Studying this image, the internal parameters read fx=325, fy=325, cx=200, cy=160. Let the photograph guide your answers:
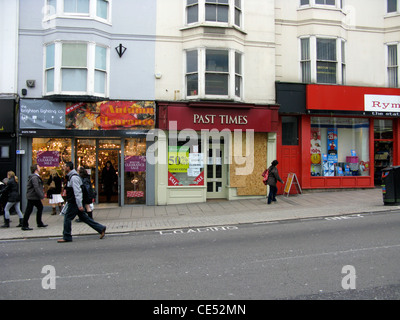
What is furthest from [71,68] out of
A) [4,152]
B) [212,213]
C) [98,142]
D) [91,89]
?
[212,213]

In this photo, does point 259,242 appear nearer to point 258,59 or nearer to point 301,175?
point 301,175

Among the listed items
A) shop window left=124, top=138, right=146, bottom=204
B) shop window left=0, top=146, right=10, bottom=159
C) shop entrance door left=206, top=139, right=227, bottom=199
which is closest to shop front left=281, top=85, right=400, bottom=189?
shop entrance door left=206, top=139, right=227, bottom=199

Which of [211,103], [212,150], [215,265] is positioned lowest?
[215,265]

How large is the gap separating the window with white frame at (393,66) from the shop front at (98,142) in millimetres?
11742

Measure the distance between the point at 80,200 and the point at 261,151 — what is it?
865 cm

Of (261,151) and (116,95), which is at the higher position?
(116,95)

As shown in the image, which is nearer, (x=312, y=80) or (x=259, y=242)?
(x=259, y=242)

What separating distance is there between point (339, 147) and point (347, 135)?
72 cm

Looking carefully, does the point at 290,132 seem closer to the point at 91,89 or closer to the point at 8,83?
the point at 91,89

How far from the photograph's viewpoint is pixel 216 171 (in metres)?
14.5

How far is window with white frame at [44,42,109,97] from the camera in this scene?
1277 centimetres
